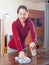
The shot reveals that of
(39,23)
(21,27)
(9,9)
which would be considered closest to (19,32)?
(21,27)

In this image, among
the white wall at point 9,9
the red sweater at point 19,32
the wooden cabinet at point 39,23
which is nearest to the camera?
the red sweater at point 19,32

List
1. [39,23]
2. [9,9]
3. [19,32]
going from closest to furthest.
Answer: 1. [19,32]
2. [9,9]
3. [39,23]

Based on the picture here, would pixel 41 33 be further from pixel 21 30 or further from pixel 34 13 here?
pixel 21 30

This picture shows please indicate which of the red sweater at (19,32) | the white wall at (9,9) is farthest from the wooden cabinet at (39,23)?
the red sweater at (19,32)

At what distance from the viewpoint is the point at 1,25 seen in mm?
3564

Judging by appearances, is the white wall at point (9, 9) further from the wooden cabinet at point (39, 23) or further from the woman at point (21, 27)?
the woman at point (21, 27)

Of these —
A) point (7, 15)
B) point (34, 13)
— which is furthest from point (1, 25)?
point (34, 13)

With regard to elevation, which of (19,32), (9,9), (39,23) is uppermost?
(9,9)

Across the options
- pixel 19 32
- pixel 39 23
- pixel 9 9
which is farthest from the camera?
pixel 39 23

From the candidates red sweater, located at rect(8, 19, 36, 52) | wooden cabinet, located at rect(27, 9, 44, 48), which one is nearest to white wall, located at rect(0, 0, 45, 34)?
wooden cabinet, located at rect(27, 9, 44, 48)

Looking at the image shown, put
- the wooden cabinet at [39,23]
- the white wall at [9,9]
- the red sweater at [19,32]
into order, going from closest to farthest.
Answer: the red sweater at [19,32], the white wall at [9,9], the wooden cabinet at [39,23]

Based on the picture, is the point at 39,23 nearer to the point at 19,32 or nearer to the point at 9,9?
the point at 9,9

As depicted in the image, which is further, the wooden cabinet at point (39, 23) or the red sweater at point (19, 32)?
the wooden cabinet at point (39, 23)

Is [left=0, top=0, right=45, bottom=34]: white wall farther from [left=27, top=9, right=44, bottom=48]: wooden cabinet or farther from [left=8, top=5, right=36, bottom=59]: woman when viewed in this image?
[left=8, top=5, right=36, bottom=59]: woman
